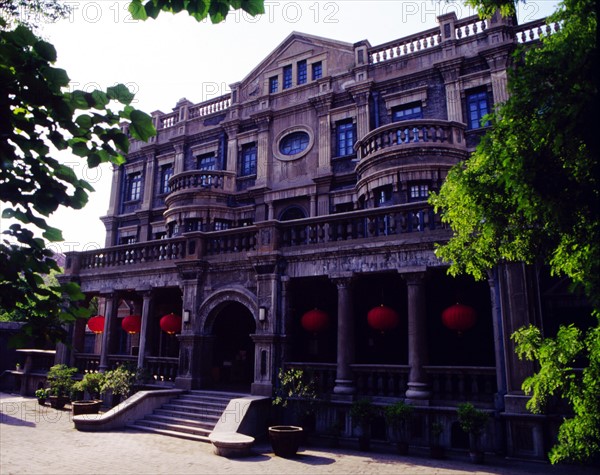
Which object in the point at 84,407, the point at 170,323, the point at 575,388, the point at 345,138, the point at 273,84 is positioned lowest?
the point at 84,407

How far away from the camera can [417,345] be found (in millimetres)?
12273

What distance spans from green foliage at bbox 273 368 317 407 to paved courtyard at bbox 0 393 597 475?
53.4 inches

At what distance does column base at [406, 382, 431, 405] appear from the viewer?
38.6ft

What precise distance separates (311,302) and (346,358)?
4748 mm

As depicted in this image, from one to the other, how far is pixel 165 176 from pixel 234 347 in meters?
11.1

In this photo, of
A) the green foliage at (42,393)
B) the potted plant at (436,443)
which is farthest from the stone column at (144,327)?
the potted plant at (436,443)

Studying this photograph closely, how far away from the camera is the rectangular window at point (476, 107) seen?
59.1 feet

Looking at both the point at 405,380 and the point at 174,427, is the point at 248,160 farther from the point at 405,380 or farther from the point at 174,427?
the point at 405,380

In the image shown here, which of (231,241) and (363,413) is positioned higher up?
(231,241)

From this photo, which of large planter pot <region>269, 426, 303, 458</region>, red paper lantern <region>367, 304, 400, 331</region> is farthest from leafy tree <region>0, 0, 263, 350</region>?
red paper lantern <region>367, 304, 400, 331</region>

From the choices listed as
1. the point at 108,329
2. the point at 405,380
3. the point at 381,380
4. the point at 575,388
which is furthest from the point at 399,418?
the point at 108,329

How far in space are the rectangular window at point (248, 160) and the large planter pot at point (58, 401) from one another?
1209cm

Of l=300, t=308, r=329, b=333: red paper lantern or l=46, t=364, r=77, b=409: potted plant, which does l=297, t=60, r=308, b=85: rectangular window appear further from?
l=46, t=364, r=77, b=409: potted plant

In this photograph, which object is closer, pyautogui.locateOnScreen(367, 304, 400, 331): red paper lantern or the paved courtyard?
the paved courtyard
